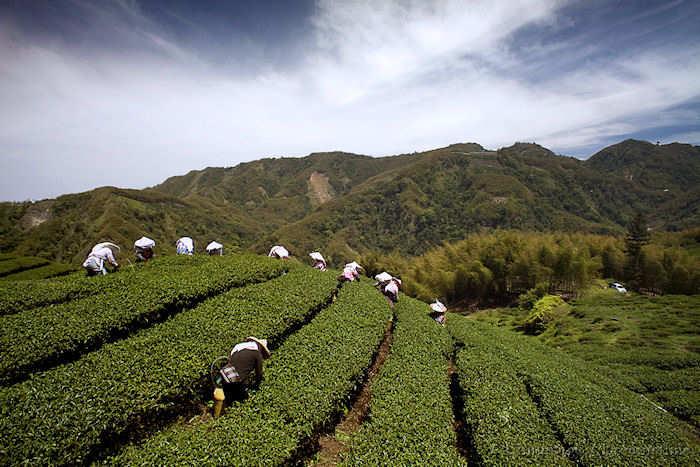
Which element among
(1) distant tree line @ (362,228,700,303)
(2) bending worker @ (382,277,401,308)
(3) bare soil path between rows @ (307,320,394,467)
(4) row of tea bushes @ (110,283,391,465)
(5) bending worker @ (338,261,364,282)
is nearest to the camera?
(4) row of tea bushes @ (110,283,391,465)

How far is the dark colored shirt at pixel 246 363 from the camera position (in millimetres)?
8578

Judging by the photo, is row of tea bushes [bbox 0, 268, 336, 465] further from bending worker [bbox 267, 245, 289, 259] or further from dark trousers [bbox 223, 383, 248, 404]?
bending worker [bbox 267, 245, 289, 259]

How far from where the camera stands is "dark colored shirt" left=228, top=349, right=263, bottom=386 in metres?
8.58

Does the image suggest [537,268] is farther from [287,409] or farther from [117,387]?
[117,387]

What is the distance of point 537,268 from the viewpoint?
48531 millimetres

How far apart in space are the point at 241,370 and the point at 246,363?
209 mm

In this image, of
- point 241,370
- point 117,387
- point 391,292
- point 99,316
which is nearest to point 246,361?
point 241,370

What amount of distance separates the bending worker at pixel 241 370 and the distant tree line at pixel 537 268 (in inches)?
1704

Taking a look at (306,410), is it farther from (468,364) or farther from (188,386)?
(468,364)

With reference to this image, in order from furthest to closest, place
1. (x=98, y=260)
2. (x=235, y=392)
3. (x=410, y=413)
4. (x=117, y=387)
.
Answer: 1. (x=98, y=260)
2. (x=410, y=413)
3. (x=235, y=392)
4. (x=117, y=387)

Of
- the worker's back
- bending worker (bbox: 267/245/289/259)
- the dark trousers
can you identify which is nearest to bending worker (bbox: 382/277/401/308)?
bending worker (bbox: 267/245/289/259)

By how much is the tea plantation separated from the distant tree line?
33352mm

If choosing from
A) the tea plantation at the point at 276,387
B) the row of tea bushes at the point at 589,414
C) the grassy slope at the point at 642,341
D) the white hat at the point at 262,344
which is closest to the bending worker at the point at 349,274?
the tea plantation at the point at 276,387

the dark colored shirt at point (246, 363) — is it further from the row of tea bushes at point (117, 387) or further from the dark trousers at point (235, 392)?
the row of tea bushes at point (117, 387)
